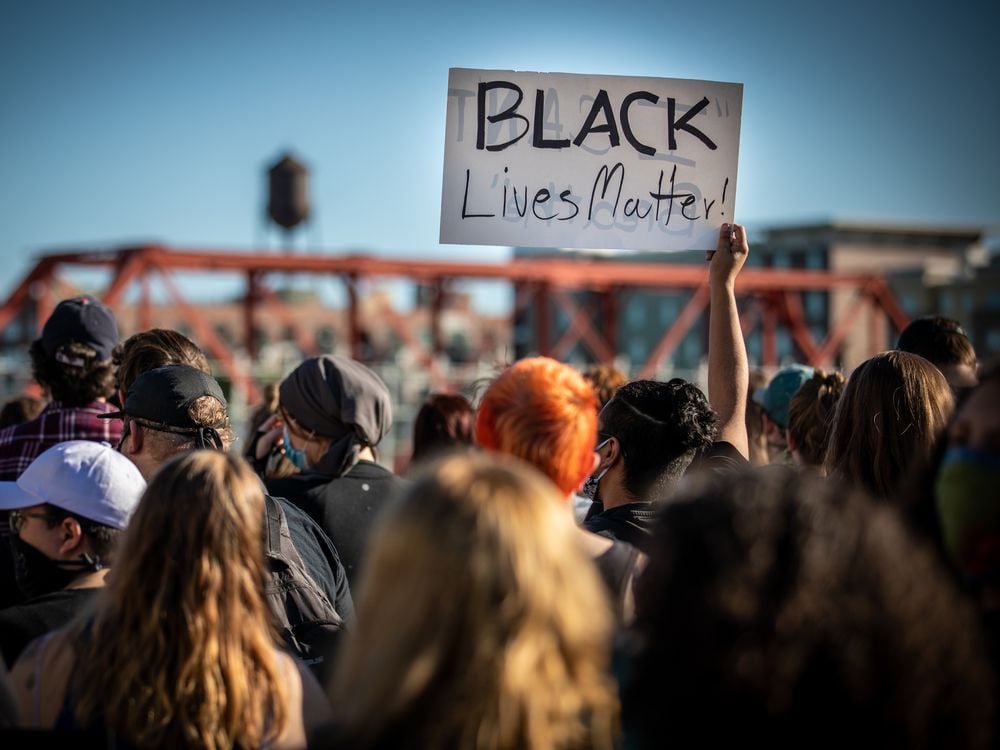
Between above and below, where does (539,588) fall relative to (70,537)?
above

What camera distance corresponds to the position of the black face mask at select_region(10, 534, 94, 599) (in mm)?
2340

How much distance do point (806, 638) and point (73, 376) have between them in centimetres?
326

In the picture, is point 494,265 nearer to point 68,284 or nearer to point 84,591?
point 68,284

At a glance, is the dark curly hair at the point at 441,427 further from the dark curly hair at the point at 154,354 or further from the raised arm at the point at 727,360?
the raised arm at the point at 727,360

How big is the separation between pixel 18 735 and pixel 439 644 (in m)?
0.98

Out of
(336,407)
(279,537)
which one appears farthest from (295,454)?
(279,537)

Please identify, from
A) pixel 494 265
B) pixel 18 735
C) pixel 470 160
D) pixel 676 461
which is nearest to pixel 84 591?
pixel 18 735

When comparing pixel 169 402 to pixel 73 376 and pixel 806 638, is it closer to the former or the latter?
pixel 73 376

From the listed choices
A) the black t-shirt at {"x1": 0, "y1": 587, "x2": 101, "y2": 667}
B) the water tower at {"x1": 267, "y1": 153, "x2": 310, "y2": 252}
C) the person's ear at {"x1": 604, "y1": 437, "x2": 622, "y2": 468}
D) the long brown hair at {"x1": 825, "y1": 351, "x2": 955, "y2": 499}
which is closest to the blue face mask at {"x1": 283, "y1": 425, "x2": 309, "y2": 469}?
the person's ear at {"x1": 604, "y1": 437, "x2": 622, "y2": 468}

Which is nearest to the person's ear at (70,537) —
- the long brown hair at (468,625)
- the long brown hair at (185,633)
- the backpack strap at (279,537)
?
the long brown hair at (185,633)

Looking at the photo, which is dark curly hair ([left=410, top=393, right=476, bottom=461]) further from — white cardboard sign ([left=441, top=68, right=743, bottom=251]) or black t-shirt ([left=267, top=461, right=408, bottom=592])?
white cardboard sign ([left=441, top=68, right=743, bottom=251])

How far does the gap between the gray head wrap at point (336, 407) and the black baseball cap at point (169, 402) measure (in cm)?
60

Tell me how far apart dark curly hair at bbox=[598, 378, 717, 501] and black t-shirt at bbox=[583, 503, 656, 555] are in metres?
0.07

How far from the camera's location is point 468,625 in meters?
1.47
